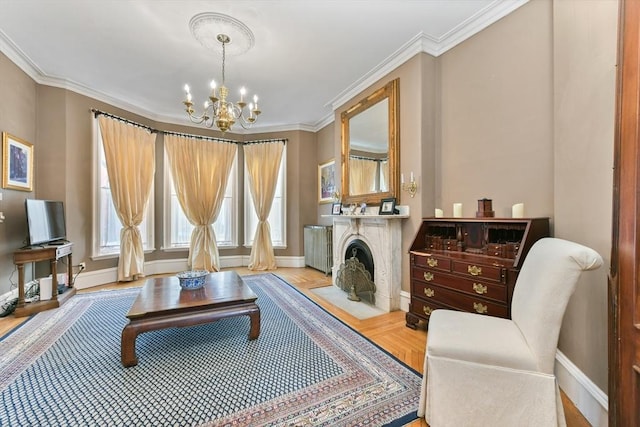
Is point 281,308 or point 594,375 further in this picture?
point 281,308

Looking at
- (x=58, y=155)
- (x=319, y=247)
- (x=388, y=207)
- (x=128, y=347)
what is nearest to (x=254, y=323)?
(x=128, y=347)

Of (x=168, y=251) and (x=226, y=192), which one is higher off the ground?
(x=226, y=192)

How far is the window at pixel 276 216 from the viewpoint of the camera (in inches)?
226

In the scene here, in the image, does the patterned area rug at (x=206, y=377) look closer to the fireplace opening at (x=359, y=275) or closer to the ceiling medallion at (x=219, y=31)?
the fireplace opening at (x=359, y=275)

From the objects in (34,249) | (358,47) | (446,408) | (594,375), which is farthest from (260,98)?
(594,375)

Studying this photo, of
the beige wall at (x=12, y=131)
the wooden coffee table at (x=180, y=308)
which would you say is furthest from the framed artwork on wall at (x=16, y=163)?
the wooden coffee table at (x=180, y=308)

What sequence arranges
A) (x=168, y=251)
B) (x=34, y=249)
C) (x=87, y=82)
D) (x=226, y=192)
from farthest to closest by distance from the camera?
(x=226, y=192) < (x=168, y=251) < (x=87, y=82) < (x=34, y=249)

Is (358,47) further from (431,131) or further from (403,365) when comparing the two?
(403,365)

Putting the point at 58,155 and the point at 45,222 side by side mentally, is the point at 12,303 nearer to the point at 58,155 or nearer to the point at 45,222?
the point at 45,222

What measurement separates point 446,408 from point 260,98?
4.41 metres

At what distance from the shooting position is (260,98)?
429cm

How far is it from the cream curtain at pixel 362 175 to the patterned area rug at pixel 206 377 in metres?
1.88

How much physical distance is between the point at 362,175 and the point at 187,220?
12.0ft

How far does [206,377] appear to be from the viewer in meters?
1.86
